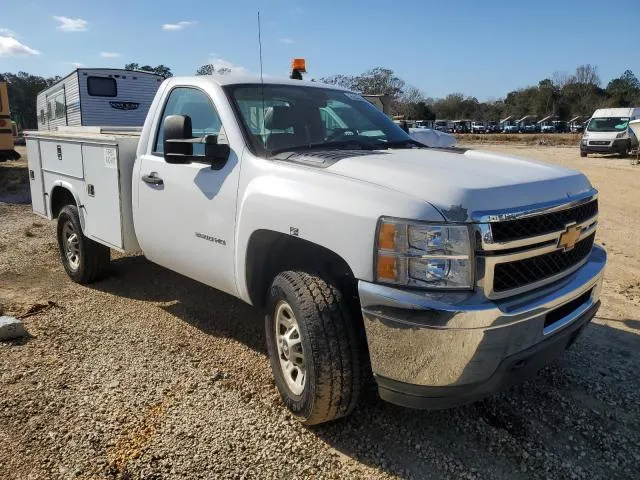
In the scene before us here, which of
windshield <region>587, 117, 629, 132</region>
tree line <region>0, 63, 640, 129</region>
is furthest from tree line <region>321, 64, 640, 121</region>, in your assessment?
windshield <region>587, 117, 629, 132</region>

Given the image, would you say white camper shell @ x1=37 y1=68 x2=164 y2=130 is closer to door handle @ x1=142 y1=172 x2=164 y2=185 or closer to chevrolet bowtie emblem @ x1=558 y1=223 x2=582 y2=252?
door handle @ x1=142 y1=172 x2=164 y2=185

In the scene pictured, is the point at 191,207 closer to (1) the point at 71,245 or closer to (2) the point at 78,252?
(2) the point at 78,252

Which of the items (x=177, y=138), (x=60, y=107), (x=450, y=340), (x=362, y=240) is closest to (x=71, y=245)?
(x=177, y=138)

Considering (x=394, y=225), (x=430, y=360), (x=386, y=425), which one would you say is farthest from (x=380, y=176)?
(x=386, y=425)

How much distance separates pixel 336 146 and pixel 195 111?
115 cm

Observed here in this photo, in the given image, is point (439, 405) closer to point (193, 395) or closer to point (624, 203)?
point (193, 395)

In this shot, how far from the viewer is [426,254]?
2.44 m

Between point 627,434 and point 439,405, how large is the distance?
129cm

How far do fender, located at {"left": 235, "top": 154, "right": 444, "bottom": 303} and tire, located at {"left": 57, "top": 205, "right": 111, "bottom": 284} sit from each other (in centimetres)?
264

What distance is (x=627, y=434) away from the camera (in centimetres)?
304

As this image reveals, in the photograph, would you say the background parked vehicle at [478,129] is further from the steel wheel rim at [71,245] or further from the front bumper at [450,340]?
the front bumper at [450,340]

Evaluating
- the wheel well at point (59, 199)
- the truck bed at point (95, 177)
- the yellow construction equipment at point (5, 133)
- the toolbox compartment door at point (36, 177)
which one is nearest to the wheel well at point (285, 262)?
the truck bed at point (95, 177)

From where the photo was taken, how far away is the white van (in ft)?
78.6

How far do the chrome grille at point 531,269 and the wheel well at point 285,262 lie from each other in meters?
0.73
